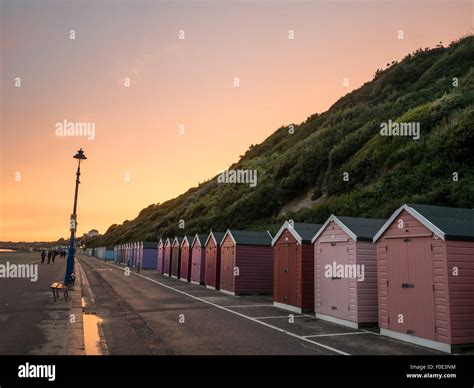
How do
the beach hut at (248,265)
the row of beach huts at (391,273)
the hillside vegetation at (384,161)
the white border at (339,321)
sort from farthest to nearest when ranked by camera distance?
the hillside vegetation at (384,161), the beach hut at (248,265), the white border at (339,321), the row of beach huts at (391,273)

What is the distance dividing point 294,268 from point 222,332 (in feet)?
20.6

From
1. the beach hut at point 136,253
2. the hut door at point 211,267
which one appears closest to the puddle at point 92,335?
the hut door at point 211,267

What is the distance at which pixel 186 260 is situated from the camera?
118 ft

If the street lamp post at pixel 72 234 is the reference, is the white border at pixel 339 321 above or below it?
below

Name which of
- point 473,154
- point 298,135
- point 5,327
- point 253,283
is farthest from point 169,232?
point 5,327

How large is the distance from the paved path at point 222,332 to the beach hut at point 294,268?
764mm

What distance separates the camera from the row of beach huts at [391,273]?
11.0 metres

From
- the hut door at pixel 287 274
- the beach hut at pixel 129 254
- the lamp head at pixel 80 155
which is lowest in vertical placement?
the beach hut at pixel 129 254

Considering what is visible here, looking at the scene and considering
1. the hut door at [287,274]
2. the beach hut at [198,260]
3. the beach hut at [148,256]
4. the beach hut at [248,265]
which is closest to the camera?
the hut door at [287,274]

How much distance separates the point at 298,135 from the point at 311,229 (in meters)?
55.0

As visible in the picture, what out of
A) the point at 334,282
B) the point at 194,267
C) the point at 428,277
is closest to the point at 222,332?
the point at 334,282

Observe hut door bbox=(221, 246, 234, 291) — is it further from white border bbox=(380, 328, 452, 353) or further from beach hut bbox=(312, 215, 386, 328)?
white border bbox=(380, 328, 452, 353)

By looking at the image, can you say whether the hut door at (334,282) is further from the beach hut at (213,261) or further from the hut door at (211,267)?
the hut door at (211,267)

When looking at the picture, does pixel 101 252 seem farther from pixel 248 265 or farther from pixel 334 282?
pixel 334 282
